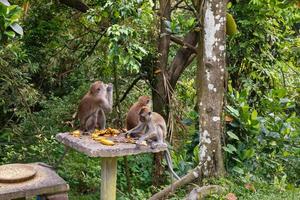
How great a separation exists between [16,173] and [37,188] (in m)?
0.29

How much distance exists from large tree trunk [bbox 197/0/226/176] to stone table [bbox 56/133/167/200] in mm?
835

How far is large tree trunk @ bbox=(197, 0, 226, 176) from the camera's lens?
4293 millimetres

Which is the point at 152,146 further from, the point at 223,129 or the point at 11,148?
the point at 11,148

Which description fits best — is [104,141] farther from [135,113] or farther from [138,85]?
[138,85]

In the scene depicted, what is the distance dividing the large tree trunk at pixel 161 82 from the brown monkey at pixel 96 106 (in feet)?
5.69

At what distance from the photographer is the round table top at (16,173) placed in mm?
3203

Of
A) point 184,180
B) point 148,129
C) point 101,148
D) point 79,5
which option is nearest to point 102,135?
point 148,129

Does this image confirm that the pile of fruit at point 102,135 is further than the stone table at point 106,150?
Yes

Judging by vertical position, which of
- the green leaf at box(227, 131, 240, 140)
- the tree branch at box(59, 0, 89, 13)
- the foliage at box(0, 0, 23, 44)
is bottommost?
the green leaf at box(227, 131, 240, 140)

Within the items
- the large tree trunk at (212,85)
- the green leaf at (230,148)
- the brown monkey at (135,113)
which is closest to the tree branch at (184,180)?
the large tree trunk at (212,85)

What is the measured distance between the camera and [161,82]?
5.80m

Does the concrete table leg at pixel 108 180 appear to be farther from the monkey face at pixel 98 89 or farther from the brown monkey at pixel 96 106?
the monkey face at pixel 98 89

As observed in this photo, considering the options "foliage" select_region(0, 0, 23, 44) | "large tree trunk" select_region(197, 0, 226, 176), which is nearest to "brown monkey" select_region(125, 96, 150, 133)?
"large tree trunk" select_region(197, 0, 226, 176)

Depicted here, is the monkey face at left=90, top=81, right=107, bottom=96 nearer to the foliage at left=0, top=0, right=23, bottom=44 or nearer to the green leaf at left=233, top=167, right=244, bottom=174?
the green leaf at left=233, top=167, right=244, bottom=174
